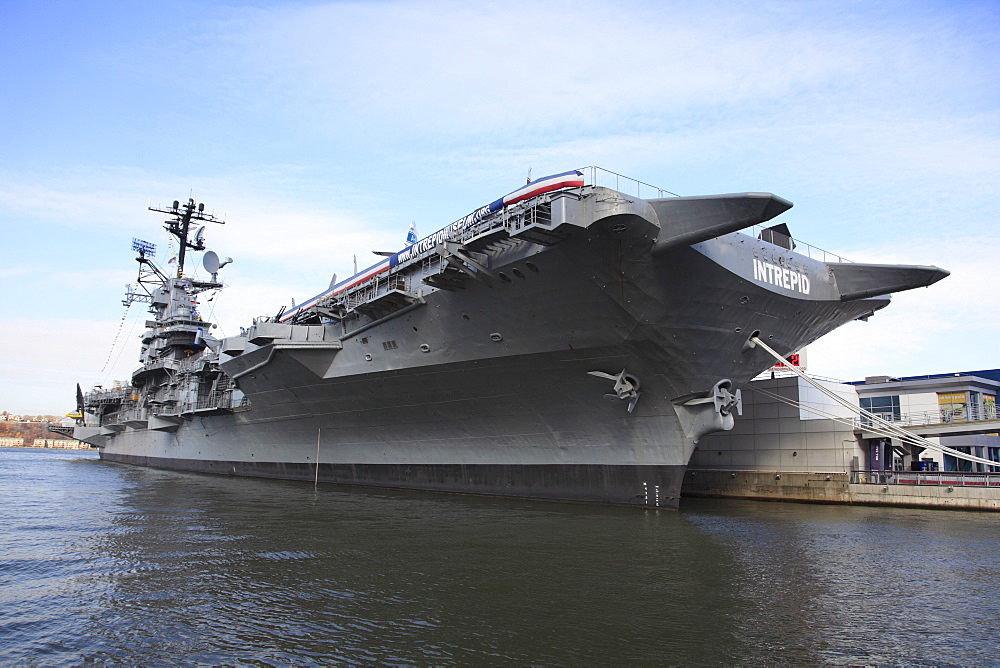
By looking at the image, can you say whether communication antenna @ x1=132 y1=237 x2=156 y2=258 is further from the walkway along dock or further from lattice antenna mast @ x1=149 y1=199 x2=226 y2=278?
the walkway along dock

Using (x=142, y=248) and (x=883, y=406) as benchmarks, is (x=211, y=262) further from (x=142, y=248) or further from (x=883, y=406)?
(x=883, y=406)

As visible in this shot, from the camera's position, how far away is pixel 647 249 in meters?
11.2

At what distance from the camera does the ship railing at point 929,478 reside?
1684cm

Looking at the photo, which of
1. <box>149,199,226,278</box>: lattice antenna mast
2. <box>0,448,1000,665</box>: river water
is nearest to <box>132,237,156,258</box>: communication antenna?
<box>149,199,226,278</box>: lattice antenna mast

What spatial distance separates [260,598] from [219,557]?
2.44 m

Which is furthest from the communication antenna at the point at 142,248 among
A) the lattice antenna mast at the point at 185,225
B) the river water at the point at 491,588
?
the river water at the point at 491,588

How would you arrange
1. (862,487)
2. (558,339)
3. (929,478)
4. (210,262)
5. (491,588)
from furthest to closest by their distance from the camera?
(210,262) → (929,478) → (862,487) → (558,339) → (491,588)

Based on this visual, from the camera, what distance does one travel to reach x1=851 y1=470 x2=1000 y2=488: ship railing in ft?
55.3

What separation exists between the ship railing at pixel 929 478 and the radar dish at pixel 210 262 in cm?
2788

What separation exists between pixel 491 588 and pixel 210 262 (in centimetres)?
2822

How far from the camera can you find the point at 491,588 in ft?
24.7

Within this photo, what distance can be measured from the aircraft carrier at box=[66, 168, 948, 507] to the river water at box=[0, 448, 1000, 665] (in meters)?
1.88

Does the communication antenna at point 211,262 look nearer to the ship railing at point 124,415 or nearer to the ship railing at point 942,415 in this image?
the ship railing at point 124,415

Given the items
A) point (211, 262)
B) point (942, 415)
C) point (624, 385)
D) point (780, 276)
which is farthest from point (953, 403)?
point (211, 262)
